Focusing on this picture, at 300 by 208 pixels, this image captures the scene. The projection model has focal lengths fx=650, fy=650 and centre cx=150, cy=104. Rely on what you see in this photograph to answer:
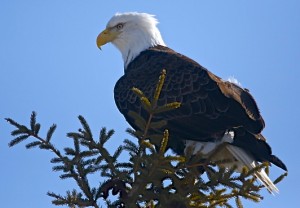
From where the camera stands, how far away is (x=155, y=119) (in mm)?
5543

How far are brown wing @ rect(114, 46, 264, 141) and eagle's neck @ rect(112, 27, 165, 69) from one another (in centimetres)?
81

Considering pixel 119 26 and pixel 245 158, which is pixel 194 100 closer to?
pixel 245 158

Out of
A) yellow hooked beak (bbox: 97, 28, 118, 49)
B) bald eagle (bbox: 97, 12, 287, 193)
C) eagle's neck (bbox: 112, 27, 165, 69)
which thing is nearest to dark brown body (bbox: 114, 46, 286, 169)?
bald eagle (bbox: 97, 12, 287, 193)

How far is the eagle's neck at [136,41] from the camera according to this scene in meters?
6.84

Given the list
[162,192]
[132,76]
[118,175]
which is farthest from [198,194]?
[132,76]

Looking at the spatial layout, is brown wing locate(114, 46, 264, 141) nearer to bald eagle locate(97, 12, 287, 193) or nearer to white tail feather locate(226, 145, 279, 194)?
bald eagle locate(97, 12, 287, 193)

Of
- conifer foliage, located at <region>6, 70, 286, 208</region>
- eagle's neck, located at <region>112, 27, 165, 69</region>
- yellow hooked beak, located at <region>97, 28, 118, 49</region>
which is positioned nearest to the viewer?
conifer foliage, located at <region>6, 70, 286, 208</region>

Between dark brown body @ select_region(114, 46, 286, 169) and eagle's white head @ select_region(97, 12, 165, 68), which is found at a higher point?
eagle's white head @ select_region(97, 12, 165, 68)

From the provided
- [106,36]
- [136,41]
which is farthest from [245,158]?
[106,36]

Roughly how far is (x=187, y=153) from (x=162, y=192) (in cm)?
31

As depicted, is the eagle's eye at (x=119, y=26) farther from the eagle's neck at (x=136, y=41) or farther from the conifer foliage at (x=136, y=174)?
the conifer foliage at (x=136, y=174)

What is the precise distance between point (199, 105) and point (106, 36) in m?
1.89

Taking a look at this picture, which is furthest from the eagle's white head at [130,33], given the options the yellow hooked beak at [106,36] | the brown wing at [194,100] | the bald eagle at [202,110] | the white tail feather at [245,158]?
the white tail feather at [245,158]

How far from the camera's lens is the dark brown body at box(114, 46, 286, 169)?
534 cm
